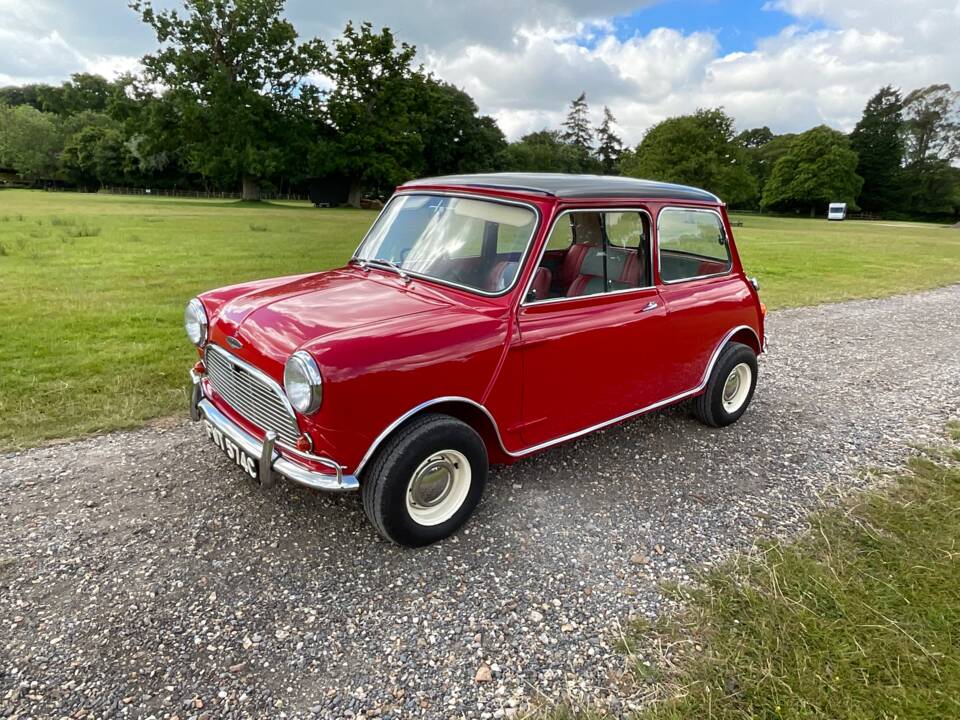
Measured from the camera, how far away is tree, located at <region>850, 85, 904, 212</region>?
65.5 metres

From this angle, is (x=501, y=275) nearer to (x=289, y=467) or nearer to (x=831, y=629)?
(x=289, y=467)

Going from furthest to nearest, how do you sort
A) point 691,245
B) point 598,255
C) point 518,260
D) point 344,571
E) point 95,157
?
1. point 95,157
2. point 691,245
3. point 598,255
4. point 518,260
5. point 344,571

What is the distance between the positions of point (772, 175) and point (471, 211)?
73737mm

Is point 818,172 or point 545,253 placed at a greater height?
point 818,172

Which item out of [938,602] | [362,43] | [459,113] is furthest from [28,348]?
[459,113]

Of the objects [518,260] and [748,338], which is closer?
[518,260]

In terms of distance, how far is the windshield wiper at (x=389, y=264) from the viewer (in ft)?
11.6

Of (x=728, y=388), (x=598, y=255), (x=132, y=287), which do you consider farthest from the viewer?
(x=132, y=287)

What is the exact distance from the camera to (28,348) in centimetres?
592

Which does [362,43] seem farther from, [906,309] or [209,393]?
[209,393]

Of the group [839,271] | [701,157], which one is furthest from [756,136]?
[839,271]

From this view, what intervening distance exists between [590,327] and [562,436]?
0.68 m

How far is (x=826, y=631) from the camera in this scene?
95.7 inches

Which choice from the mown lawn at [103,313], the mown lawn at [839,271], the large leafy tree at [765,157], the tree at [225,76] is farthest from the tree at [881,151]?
the mown lawn at [103,313]
